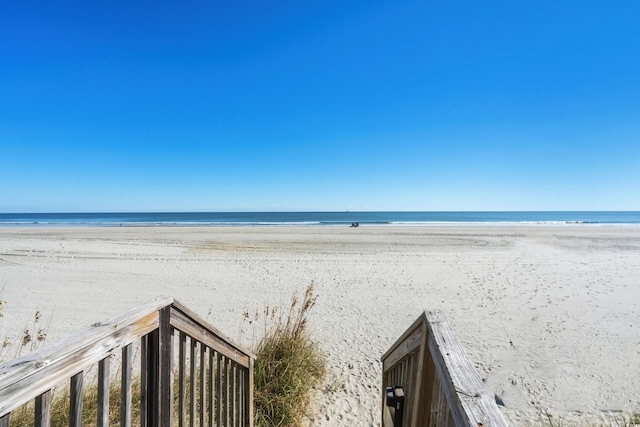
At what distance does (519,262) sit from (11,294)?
1729 centimetres

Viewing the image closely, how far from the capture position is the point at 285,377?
13.7 feet

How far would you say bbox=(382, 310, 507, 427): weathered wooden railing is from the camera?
1.08 metres

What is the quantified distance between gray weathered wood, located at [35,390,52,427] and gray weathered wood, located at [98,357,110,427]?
0.27 m

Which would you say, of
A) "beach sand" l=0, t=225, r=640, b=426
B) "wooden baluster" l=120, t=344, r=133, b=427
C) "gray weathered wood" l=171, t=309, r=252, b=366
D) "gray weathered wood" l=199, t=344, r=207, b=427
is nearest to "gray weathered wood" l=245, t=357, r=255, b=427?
"gray weathered wood" l=171, t=309, r=252, b=366

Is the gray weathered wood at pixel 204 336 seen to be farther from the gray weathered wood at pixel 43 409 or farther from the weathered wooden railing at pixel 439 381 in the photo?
the weathered wooden railing at pixel 439 381

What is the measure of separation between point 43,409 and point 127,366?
0.50 m

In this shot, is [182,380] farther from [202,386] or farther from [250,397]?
[250,397]

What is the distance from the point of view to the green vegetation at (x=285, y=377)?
12.4 feet

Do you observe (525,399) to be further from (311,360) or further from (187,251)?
(187,251)

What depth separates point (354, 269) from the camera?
12.2 meters

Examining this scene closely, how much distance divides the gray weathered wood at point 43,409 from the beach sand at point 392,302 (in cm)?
340

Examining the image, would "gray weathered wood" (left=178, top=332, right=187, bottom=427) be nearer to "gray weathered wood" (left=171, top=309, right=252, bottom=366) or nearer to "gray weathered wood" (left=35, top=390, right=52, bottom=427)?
"gray weathered wood" (left=171, top=309, right=252, bottom=366)

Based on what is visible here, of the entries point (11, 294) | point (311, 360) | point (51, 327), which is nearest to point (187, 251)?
point (11, 294)

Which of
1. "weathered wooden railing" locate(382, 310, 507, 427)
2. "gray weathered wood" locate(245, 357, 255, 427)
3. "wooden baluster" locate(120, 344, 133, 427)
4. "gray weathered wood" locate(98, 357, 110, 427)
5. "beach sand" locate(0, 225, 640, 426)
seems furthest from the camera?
"beach sand" locate(0, 225, 640, 426)
